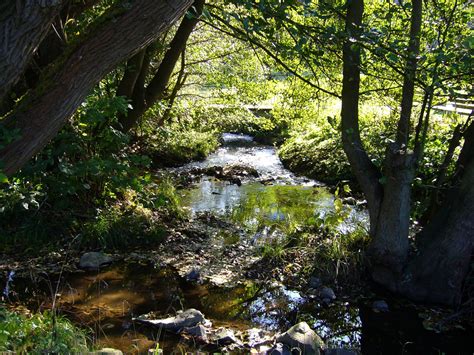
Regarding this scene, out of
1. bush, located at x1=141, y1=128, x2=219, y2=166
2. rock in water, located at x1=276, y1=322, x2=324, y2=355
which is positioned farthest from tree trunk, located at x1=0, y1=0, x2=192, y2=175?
bush, located at x1=141, y1=128, x2=219, y2=166

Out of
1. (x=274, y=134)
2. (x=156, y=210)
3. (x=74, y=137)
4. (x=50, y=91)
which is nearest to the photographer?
(x=50, y=91)

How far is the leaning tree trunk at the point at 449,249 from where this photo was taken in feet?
19.0

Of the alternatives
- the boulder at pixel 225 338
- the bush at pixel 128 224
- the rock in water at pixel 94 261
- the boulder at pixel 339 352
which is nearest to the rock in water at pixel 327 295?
the boulder at pixel 339 352

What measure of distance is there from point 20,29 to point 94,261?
4.43 m

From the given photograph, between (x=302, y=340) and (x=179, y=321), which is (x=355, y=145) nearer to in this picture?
(x=302, y=340)

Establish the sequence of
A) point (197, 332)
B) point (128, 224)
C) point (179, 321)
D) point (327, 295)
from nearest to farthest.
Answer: point (197, 332)
point (179, 321)
point (327, 295)
point (128, 224)

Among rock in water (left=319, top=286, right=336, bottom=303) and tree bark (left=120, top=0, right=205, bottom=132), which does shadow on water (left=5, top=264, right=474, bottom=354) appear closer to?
rock in water (left=319, top=286, right=336, bottom=303)

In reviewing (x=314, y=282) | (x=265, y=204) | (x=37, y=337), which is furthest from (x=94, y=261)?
(x=265, y=204)

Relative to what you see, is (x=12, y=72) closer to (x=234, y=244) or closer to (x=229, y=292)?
(x=229, y=292)

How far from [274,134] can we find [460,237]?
1524 cm

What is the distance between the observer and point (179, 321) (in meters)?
5.32

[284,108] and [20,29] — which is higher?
[284,108]

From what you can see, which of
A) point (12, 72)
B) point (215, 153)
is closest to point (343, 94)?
point (12, 72)

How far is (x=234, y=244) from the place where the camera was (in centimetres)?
816
